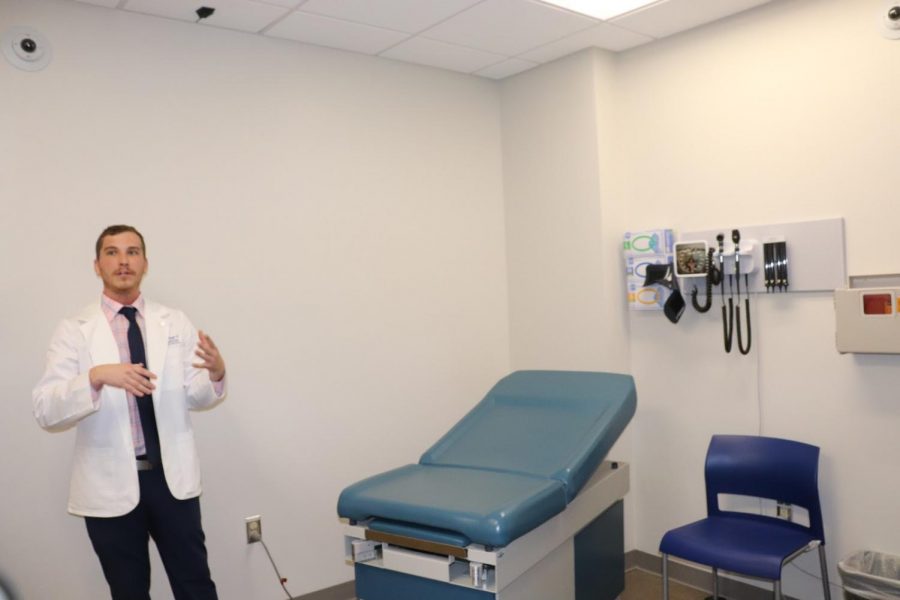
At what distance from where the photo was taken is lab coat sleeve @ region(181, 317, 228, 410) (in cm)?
263

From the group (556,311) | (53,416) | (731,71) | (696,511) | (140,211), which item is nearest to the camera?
(53,416)

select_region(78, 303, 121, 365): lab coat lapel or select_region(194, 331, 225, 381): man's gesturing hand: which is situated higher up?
select_region(78, 303, 121, 365): lab coat lapel

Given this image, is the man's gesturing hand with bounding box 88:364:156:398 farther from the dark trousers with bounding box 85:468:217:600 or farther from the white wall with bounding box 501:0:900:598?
the white wall with bounding box 501:0:900:598

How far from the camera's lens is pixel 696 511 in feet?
11.4

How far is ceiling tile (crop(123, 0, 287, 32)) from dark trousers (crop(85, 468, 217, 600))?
1757mm

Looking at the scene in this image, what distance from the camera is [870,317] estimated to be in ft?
8.84

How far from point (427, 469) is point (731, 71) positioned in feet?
7.09

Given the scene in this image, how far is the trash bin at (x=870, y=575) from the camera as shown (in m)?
2.55

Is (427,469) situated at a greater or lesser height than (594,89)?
A: lesser

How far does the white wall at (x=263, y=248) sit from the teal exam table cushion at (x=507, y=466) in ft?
2.23

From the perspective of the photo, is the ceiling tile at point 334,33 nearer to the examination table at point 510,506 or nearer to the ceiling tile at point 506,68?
the ceiling tile at point 506,68

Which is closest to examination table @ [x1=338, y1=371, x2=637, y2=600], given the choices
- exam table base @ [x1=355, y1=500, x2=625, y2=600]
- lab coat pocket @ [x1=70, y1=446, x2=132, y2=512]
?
exam table base @ [x1=355, y1=500, x2=625, y2=600]

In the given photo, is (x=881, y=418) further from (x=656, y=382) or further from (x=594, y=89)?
(x=594, y=89)

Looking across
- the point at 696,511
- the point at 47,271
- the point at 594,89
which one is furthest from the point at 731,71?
the point at 47,271
